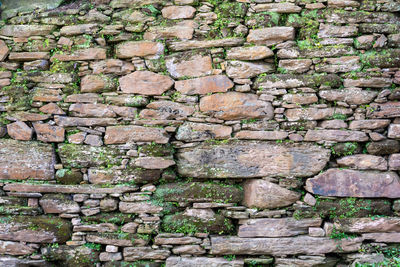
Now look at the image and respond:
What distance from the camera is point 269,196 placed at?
12.6 feet

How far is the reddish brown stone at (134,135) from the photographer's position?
3.92 metres

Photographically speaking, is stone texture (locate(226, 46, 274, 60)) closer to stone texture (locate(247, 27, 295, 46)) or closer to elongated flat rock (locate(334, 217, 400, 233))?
stone texture (locate(247, 27, 295, 46))

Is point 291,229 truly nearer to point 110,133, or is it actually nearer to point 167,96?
point 167,96

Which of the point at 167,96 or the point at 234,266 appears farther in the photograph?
the point at 167,96

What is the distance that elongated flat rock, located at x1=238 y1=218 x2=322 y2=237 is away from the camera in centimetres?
380

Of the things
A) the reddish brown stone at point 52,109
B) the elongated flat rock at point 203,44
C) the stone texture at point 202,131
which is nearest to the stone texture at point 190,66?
the elongated flat rock at point 203,44

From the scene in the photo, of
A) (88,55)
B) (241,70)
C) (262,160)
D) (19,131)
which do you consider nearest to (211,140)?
(262,160)

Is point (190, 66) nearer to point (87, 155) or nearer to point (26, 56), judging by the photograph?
point (87, 155)

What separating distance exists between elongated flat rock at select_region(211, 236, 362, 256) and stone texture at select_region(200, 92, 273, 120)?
5.09 feet

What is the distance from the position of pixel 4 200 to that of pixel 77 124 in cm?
132

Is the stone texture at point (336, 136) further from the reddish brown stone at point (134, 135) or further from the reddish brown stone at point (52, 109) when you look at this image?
the reddish brown stone at point (52, 109)

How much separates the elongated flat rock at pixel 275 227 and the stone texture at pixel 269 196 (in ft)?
0.60

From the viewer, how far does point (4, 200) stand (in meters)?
3.87

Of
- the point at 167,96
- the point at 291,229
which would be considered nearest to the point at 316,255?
the point at 291,229
